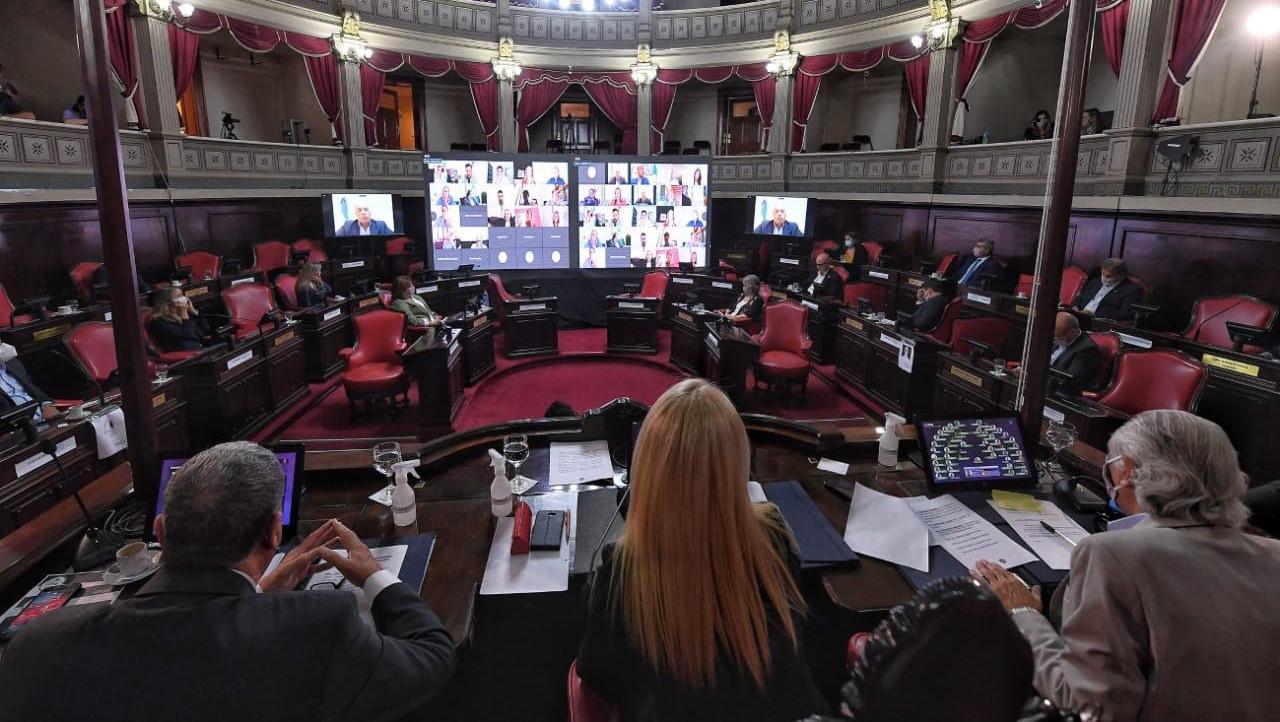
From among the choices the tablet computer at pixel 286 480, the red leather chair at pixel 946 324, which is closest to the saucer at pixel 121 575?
the tablet computer at pixel 286 480

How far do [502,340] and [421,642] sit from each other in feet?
27.3

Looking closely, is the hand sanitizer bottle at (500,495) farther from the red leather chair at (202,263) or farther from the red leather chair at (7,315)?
the red leather chair at (202,263)

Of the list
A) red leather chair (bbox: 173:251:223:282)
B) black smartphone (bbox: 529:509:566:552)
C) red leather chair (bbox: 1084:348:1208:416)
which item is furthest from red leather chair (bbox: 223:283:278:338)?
red leather chair (bbox: 1084:348:1208:416)

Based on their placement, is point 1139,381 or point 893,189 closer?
point 1139,381

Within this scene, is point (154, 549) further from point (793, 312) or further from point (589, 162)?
point (589, 162)

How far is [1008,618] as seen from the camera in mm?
828

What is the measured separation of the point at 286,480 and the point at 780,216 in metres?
11.2

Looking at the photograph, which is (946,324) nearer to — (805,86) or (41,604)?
(41,604)

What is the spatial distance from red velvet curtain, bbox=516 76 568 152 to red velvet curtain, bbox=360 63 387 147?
2.85 metres

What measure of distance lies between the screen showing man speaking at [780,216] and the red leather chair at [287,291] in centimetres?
820

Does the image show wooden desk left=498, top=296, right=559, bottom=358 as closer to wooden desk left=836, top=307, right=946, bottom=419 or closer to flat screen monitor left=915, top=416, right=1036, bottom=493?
wooden desk left=836, top=307, right=946, bottom=419

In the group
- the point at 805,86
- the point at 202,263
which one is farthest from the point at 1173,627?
the point at 805,86

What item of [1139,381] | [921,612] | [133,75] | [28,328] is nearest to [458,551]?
A: [921,612]

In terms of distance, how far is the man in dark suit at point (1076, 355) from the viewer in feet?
15.7
